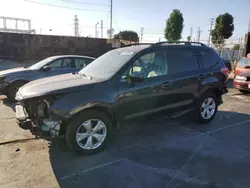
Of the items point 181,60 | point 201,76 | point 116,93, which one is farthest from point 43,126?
point 201,76

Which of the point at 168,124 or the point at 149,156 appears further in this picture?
the point at 168,124

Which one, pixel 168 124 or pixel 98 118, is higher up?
pixel 98 118

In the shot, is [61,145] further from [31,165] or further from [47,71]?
[47,71]

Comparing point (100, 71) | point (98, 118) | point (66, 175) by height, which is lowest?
point (66, 175)

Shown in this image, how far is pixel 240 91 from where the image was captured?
376 inches

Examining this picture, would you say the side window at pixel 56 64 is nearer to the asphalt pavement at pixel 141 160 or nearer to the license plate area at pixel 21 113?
the asphalt pavement at pixel 141 160

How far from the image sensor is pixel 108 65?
14.2 ft

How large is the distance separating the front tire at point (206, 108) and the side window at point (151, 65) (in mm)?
1392

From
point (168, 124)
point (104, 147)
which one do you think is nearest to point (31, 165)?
point (104, 147)

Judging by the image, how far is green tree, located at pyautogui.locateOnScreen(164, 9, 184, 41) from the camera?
133 ft

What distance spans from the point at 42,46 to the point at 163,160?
2348 centimetres

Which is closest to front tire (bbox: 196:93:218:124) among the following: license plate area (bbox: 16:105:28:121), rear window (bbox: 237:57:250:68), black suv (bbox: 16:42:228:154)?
A: black suv (bbox: 16:42:228:154)

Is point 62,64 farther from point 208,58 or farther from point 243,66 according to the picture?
point 243,66

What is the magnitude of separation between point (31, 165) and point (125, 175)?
1.48 metres
